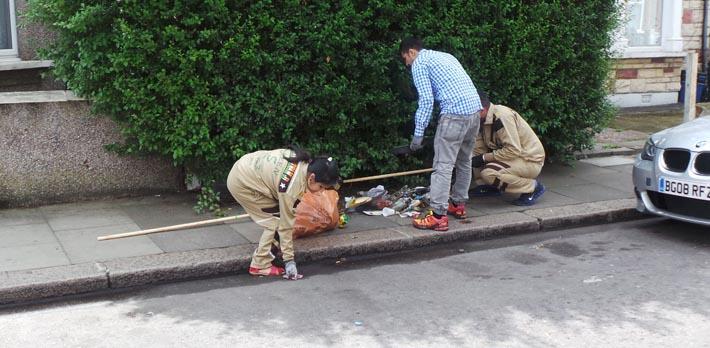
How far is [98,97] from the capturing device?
688 cm

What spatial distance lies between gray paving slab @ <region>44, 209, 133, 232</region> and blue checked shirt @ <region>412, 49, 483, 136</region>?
270 cm

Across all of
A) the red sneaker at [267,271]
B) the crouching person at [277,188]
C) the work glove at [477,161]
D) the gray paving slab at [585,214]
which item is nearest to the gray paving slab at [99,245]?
the red sneaker at [267,271]

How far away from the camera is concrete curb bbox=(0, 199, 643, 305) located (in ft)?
17.9

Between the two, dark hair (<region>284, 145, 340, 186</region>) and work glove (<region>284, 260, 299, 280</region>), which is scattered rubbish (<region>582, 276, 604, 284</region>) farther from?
work glove (<region>284, 260, 299, 280</region>)

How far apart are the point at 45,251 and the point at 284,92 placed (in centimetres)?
238

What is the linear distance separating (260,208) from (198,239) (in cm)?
93

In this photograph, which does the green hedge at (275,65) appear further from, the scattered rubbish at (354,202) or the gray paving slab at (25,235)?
the gray paving slab at (25,235)

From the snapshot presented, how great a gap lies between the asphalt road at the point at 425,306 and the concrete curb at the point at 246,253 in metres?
0.12

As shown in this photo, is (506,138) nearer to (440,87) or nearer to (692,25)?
(440,87)

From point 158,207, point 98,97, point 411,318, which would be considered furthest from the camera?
point 158,207

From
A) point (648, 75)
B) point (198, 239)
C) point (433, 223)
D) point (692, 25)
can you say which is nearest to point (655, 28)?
point (692, 25)

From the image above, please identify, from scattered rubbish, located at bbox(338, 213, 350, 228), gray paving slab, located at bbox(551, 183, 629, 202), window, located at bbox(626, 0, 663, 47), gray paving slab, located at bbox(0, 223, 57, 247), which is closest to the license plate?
gray paving slab, located at bbox(551, 183, 629, 202)

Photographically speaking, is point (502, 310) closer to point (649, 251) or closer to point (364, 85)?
point (649, 251)

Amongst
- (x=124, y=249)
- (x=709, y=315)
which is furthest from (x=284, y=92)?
(x=709, y=315)
